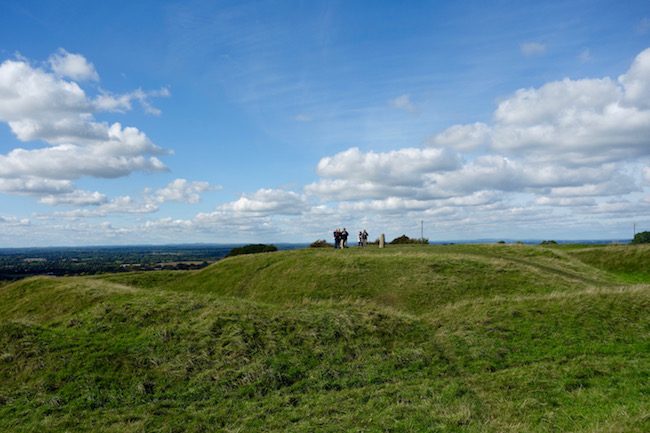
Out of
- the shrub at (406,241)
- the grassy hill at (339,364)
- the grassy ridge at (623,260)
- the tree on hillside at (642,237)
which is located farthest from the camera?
the tree on hillside at (642,237)

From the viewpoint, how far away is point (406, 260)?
3338 cm

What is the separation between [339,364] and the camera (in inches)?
639

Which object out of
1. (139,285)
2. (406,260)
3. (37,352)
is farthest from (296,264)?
(37,352)

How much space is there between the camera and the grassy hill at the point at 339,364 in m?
11.6

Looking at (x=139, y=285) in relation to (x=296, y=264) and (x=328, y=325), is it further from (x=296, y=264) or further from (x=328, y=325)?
(x=328, y=325)

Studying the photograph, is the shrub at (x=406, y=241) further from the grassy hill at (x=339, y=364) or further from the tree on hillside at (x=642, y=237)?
the tree on hillside at (x=642, y=237)

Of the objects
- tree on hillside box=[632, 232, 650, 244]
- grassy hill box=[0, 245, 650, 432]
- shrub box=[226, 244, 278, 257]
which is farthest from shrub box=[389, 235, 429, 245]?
tree on hillside box=[632, 232, 650, 244]

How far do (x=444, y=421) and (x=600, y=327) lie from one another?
40.5 feet

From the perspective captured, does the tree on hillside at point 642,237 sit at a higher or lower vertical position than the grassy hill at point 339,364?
higher

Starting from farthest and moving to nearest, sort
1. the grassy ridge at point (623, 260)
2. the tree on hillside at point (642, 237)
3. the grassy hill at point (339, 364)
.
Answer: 1. the tree on hillside at point (642, 237)
2. the grassy ridge at point (623, 260)
3. the grassy hill at point (339, 364)

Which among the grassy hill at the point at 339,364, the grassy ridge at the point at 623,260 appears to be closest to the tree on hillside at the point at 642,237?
the grassy ridge at the point at 623,260

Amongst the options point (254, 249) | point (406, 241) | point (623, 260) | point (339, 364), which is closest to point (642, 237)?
point (623, 260)

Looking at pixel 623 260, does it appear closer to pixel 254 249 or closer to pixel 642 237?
pixel 254 249

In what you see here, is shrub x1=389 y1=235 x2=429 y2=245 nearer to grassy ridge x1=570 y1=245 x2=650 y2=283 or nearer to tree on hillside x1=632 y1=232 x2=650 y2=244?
grassy ridge x1=570 y1=245 x2=650 y2=283
